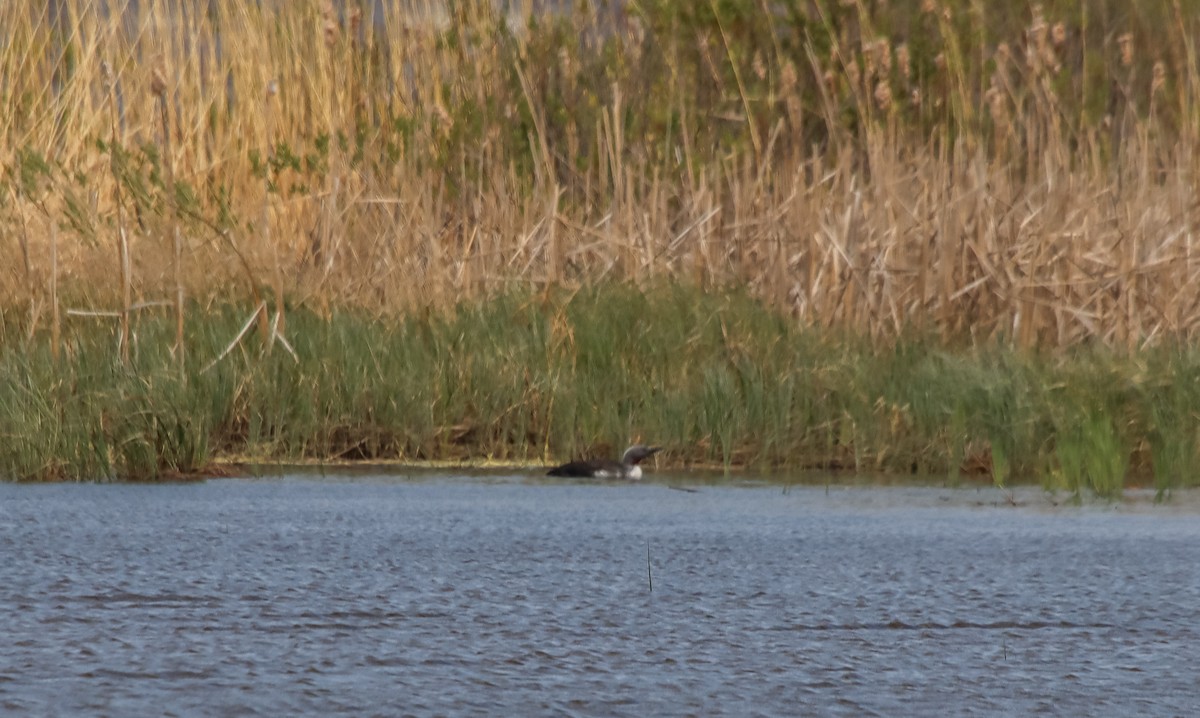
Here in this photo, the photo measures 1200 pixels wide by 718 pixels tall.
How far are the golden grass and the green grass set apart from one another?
0.38 metres

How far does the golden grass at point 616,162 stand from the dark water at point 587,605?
7.34 feet

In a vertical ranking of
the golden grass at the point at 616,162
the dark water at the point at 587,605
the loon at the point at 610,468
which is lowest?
the dark water at the point at 587,605

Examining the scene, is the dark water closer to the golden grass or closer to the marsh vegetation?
the marsh vegetation

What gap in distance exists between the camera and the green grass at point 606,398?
5.88m

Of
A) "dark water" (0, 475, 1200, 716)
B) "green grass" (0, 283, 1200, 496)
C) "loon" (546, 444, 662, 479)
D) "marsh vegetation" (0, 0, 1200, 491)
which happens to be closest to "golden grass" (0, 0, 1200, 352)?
"marsh vegetation" (0, 0, 1200, 491)

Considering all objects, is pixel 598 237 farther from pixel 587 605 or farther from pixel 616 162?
pixel 587 605

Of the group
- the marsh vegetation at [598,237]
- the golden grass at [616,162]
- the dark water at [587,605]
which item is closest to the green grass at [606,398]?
the marsh vegetation at [598,237]

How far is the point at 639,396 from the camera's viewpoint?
6.58 meters

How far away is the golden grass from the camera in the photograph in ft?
24.8

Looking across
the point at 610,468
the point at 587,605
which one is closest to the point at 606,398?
the point at 610,468

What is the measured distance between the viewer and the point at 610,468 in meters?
5.76

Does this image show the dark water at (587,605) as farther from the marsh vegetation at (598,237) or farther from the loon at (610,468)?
the marsh vegetation at (598,237)

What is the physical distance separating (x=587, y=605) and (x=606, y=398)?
→ 296cm

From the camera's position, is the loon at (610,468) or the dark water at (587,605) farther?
the loon at (610,468)
